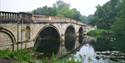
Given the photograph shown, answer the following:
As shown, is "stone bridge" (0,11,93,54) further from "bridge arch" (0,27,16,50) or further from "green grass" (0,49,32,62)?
"green grass" (0,49,32,62)

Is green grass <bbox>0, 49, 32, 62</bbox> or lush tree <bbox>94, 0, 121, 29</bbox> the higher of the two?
lush tree <bbox>94, 0, 121, 29</bbox>

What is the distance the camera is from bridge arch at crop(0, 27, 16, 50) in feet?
77.9

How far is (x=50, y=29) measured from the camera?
41562mm

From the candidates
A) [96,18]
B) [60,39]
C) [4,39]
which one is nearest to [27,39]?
[4,39]

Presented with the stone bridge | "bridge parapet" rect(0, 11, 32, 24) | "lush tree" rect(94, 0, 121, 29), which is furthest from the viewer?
"lush tree" rect(94, 0, 121, 29)

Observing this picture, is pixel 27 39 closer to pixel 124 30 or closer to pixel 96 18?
pixel 124 30

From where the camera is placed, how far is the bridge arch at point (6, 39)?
23.7 metres

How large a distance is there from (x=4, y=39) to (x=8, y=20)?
1.54 metres

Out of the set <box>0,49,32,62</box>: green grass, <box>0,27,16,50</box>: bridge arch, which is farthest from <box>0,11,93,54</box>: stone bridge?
<box>0,49,32,62</box>: green grass

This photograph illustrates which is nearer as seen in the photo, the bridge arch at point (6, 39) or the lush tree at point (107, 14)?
the bridge arch at point (6, 39)

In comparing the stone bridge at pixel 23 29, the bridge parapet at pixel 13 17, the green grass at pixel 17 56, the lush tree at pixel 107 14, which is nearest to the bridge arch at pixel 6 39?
the stone bridge at pixel 23 29

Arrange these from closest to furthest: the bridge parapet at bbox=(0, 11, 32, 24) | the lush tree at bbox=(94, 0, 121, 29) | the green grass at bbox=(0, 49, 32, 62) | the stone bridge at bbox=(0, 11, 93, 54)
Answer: the green grass at bbox=(0, 49, 32, 62) < the bridge parapet at bbox=(0, 11, 32, 24) < the stone bridge at bbox=(0, 11, 93, 54) < the lush tree at bbox=(94, 0, 121, 29)

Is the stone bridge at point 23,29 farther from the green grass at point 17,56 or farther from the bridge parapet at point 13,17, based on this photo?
the green grass at point 17,56

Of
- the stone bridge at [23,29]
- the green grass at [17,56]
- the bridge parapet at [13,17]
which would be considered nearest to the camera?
the green grass at [17,56]
